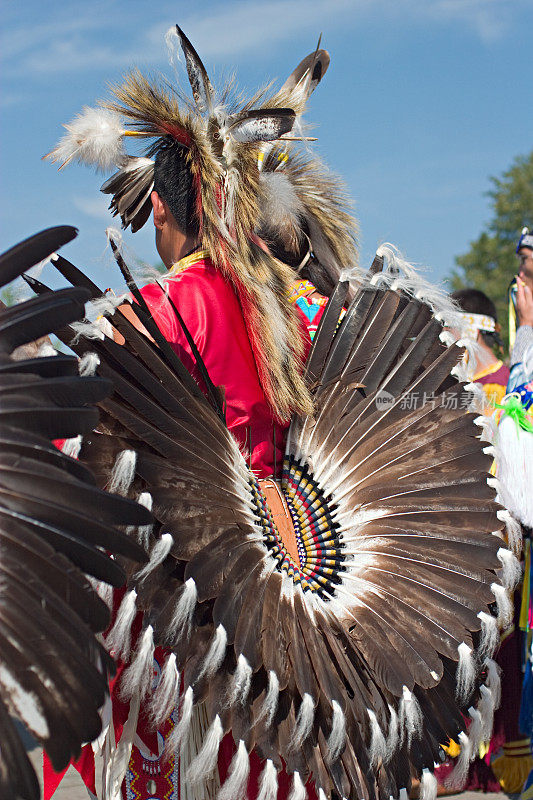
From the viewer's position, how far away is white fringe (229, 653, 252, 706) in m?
1.71

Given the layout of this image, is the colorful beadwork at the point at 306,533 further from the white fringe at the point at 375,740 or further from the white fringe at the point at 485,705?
the white fringe at the point at 485,705

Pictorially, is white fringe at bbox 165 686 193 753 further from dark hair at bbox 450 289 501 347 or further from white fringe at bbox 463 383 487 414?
dark hair at bbox 450 289 501 347

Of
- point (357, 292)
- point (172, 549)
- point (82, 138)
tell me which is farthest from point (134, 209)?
point (172, 549)

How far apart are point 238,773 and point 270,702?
0.15 meters

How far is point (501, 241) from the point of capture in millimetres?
27172

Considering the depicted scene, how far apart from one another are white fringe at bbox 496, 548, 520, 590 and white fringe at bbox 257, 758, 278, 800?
76 centimetres

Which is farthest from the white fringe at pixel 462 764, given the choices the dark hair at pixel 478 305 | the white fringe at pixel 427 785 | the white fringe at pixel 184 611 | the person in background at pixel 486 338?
the dark hair at pixel 478 305

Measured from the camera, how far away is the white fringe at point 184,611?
170cm

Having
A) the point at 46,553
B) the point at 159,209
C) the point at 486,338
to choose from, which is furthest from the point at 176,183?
the point at 486,338

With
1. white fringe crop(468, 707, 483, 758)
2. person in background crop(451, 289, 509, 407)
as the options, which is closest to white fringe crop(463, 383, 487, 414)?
white fringe crop(468, 707, 483, 758)

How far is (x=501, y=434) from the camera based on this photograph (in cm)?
373

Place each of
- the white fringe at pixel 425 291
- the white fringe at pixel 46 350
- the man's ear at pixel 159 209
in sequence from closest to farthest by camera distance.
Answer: the white fringe at pixel 46 350
the man's ear at pixel 159 209
the white fringe at pixel 425 291

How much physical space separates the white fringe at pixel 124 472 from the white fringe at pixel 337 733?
2.06ft

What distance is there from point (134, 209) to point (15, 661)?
1.36 meters
